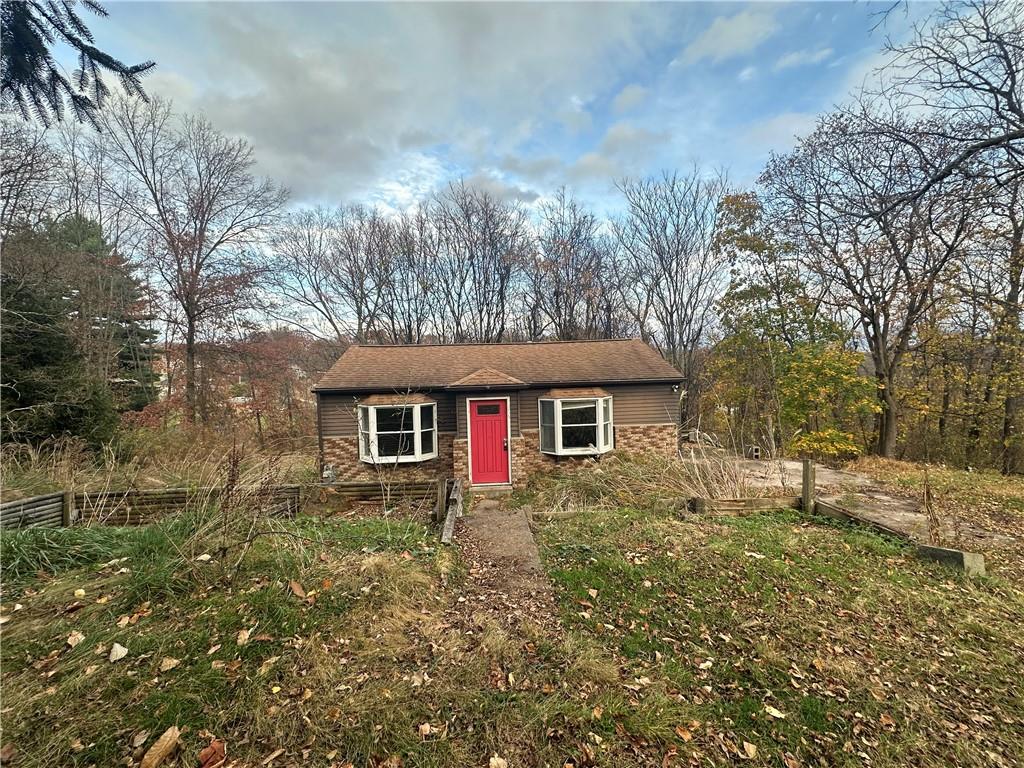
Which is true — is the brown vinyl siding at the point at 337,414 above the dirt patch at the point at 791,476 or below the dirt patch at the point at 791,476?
above

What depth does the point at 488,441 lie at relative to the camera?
1033 centimetres

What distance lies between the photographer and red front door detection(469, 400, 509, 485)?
33.7 feet

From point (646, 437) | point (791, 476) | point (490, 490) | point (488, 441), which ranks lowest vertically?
point (490, 490)

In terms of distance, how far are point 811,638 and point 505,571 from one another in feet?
10.2

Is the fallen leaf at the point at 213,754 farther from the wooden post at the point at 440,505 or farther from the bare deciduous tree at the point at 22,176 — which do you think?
the bare deciduous tree at the point at 22,176

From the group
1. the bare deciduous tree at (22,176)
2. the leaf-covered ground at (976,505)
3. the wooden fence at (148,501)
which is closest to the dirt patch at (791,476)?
the leaf-covered ground at (976,505)

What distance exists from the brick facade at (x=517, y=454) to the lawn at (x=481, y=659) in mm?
5913

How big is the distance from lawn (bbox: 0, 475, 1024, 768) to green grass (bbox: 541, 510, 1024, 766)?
0.06 ft

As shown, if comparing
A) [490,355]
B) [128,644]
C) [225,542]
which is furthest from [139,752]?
[490,355]

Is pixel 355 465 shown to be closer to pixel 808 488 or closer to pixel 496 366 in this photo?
pixel 496 366

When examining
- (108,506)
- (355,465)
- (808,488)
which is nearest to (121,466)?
(108,506)

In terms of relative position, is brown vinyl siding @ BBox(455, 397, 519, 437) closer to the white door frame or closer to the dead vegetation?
the white door frame

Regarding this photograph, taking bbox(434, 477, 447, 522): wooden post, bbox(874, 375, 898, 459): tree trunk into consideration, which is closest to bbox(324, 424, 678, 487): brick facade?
bbox(434, 477, 447, 522): wooden post

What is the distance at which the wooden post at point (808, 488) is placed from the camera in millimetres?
6562
